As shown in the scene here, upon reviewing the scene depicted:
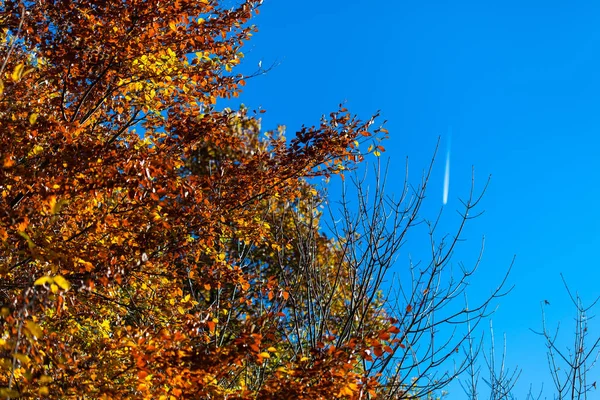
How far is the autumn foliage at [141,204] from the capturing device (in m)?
4.12

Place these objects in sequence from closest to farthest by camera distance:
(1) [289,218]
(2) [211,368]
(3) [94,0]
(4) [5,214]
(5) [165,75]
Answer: (2) [211,368], (4) [5,214], (3) [94,0], (5) [165,75], (1) [289,218]

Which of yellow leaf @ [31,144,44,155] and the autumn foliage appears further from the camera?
yellow leaf @ [31,144,44,155]

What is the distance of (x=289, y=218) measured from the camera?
13.0 m

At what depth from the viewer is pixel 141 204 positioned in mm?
5316

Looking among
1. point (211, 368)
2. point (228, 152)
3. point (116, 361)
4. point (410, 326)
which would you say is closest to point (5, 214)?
point (116, 361)

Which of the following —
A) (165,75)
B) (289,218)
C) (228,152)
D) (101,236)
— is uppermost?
(228,152)

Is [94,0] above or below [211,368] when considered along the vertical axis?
above

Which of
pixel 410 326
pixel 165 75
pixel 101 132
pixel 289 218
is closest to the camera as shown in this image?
pixel 410 326

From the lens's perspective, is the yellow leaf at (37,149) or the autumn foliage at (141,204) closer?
the autumn foliage at (141,204)

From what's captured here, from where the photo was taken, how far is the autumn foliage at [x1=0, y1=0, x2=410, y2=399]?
412 cm

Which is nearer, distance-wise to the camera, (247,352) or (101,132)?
(247,352)

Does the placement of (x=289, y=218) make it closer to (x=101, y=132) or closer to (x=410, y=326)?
(x=101, y=132)

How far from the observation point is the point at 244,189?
6.49m

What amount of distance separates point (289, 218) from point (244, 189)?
259 inches
